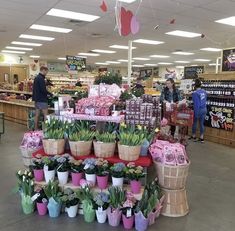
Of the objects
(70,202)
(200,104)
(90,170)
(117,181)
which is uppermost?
(200,104)

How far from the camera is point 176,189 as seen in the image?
323cm

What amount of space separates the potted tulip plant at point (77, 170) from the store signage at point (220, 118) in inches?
198

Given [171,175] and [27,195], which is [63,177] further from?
[171,175]

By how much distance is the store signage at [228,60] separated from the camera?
7652mm

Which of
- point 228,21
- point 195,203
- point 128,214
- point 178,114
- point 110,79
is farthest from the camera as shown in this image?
point 228,21

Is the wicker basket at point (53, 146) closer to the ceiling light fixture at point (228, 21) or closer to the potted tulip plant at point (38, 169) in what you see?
the potted tulip plant at point (38, 169)

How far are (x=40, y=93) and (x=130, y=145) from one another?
522cm

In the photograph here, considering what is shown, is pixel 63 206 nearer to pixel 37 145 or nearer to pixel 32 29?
pixel 37 145

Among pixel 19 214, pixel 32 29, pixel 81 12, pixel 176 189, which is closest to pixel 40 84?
pixel 81 12

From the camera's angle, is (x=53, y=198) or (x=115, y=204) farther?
(x=53, y=198)

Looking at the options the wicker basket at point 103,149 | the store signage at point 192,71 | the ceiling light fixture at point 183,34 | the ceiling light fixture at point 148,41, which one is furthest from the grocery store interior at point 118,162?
the ceiling light fixture at point 148,41

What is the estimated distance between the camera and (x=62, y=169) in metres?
3.28

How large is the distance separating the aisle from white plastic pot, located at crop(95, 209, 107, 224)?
6 centimetres

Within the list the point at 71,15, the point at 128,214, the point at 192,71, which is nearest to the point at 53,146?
the point at 128,214
